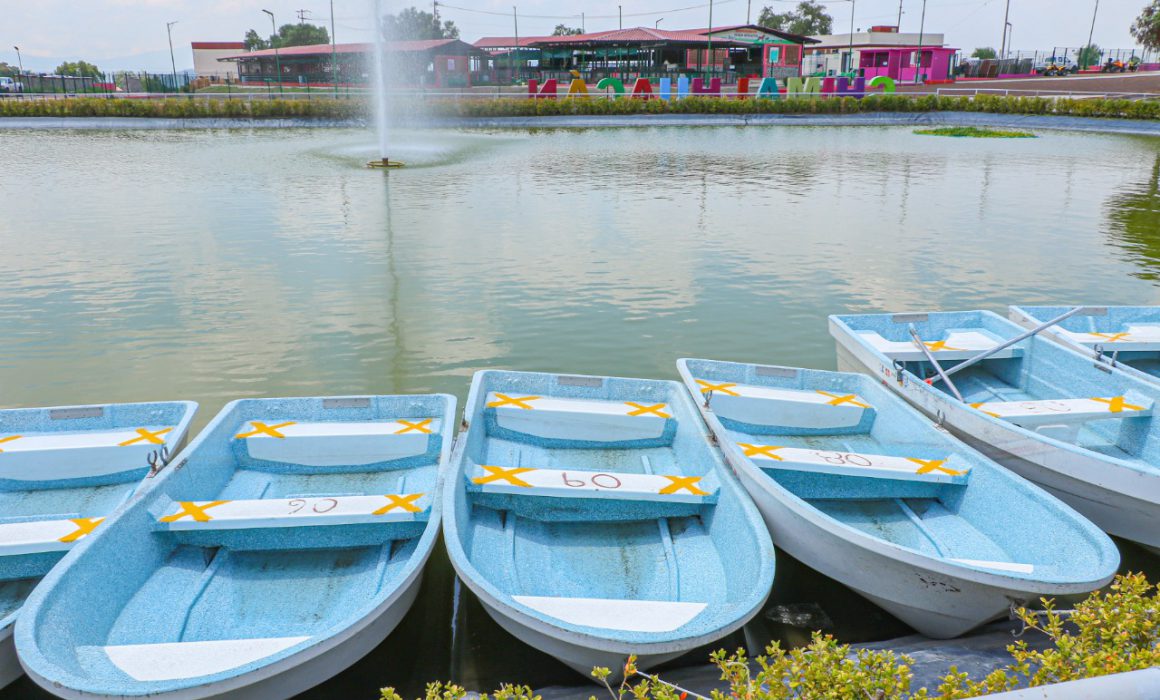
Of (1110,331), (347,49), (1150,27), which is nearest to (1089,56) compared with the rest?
(1150,27)

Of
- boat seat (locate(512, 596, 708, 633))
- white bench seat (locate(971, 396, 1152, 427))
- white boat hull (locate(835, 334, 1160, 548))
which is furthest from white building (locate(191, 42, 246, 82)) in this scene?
boat seat (locate(512, 596, 708, 633))

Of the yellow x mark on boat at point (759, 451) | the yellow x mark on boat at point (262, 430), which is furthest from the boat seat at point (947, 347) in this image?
the yellow x mark on boat at point (262, 430)

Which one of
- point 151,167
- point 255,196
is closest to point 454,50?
point 151,167

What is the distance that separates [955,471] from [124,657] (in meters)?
5.82

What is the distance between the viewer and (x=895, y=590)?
5191mm

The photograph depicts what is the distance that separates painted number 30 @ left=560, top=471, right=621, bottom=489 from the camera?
6016mm

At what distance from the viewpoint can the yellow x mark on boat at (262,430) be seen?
6988 mm

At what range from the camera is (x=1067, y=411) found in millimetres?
7195

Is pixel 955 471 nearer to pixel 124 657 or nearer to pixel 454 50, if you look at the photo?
pixel 124 657

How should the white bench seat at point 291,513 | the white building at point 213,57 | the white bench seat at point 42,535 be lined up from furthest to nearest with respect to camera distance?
the white building at point 213,57, the white bench seat at point 291,513, the white bench seat at point 42,535

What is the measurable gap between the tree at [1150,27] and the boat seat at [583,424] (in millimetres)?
77472

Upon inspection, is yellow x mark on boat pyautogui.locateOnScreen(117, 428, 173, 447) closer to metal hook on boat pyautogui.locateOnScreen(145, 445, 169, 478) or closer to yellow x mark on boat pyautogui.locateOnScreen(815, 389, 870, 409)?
metal hook on boat pyautogui.locateOnScreen(145, 445, 169, 478)

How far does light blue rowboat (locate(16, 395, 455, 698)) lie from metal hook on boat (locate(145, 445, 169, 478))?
225 mm

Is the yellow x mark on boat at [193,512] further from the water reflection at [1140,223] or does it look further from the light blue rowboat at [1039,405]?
the water reflection at [1140,223]
